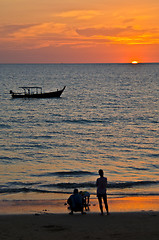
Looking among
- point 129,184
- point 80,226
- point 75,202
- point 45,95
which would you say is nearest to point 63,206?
point 75,202

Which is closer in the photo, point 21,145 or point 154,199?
point 154,199

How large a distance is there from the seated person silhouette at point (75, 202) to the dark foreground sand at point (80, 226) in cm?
28

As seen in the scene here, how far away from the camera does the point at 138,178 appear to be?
21812mm

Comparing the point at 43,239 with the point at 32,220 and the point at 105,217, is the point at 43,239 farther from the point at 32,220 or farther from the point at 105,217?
the point at 105,217

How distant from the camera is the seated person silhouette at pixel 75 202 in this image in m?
13.9

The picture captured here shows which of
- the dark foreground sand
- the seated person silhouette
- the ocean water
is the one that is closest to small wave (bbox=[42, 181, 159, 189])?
the ocean water

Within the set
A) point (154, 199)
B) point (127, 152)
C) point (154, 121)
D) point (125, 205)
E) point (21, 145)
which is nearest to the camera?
point (125, 205)

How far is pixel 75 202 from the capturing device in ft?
45.8

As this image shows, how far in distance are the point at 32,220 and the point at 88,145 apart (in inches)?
742

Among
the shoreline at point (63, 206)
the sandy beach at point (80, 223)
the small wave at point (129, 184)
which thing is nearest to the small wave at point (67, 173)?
the small wave at point (129, 184)

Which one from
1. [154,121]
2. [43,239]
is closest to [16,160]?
[43,239]

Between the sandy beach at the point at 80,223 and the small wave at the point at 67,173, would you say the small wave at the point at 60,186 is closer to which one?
the small wave at the point at 67,173

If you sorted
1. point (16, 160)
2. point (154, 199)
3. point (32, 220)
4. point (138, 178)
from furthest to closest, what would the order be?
point (16, 160), point (138, 178), point (154, 199), point (32, 220)

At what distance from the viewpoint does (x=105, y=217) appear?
13727mm
